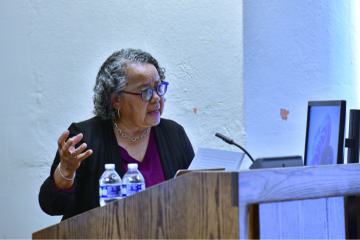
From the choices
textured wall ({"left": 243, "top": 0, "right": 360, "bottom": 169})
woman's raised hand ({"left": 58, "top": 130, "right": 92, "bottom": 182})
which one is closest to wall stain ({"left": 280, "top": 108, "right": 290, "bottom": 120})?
textured wall ({"left": 243, "top": 0, "right": 360, "bottom": 169})

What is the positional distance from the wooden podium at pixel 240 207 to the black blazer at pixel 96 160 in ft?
2.08

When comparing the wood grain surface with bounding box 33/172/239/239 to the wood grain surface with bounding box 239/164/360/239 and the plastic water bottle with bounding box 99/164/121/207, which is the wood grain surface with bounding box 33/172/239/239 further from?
the plastic water bottle with bounding box 99/164/121/207

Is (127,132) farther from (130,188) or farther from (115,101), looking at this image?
(130,188)

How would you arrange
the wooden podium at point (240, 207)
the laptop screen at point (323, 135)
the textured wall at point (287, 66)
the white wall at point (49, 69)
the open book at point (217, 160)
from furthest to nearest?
the white wall at point (49, 69), the textured wall at point (287, 66), the laptop screen at point (323, 135), the open book at point (217, 160), the wooden podium at point (240, 207)

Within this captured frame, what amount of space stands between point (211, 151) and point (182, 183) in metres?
0.48

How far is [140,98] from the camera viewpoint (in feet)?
5.87

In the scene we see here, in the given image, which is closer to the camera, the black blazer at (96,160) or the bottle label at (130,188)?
the bottle label at (130,188)

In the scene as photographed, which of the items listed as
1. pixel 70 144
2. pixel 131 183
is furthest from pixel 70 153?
pixel 131 183

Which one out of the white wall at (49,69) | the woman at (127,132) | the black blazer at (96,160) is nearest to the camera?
the black blazer at (96,160)

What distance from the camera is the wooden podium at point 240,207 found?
728 mm

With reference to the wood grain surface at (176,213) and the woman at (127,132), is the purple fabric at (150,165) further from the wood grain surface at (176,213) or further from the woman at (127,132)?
the wood grain surface at (176,213)

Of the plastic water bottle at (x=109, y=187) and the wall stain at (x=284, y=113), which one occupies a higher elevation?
the wall stain at (x=284, y=113)

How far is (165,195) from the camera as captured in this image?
2.68ft

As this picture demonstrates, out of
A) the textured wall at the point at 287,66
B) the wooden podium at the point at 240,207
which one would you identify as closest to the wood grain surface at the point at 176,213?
the wooden podium at the point at 240,207
